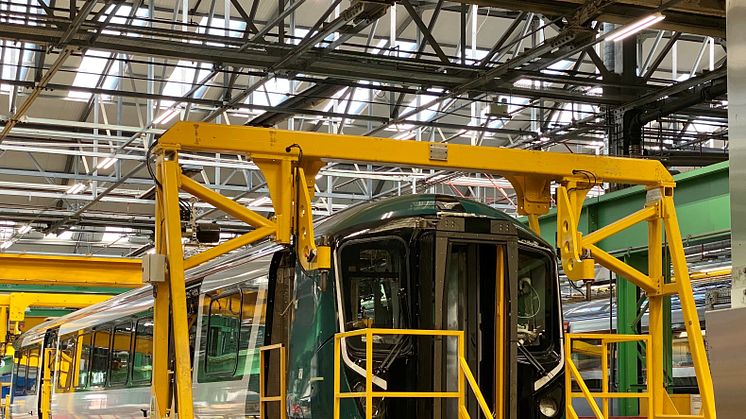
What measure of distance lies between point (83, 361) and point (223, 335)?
7295 mm

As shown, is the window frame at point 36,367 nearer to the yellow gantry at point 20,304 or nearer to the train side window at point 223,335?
the yellow gantry at point 20,304

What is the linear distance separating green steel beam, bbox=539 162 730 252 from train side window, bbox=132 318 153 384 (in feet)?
21.3

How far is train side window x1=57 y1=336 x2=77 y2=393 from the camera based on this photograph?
17.6m

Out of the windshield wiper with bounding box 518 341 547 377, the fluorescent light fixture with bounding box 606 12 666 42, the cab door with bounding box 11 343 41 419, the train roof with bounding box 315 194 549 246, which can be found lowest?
the cab door with bounding box 11 343 41 419

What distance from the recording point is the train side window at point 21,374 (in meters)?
21.7

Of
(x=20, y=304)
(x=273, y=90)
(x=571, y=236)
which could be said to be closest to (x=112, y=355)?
(x=20, y=304)

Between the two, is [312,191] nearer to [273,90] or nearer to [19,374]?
[273,90]

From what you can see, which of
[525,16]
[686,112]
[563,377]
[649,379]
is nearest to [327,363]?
[563,377]

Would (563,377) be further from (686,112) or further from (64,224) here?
(64,224)

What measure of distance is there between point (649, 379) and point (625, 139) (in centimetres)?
1023

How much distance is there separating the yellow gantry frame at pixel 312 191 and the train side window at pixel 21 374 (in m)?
14.2

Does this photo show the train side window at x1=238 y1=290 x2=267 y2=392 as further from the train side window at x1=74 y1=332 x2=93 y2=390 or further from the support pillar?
the train side window at x1=74 y1=332 x2=93 y2=390

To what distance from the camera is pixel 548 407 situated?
8.98 metres

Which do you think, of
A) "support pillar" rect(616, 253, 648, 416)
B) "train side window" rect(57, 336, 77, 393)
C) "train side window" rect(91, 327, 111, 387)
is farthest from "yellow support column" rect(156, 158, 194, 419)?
"train side window" rect(57, 336, 77, 393)
